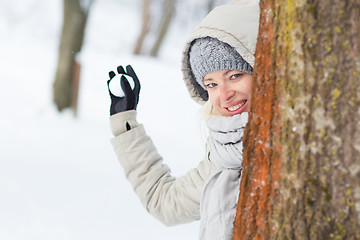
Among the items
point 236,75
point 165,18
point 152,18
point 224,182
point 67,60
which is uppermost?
point 152,18

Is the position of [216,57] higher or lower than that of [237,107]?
higher

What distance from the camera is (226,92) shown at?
1.65 metres

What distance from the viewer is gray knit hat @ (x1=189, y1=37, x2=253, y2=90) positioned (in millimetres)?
1650

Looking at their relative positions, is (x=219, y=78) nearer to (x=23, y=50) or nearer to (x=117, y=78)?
(x=117, y=78)

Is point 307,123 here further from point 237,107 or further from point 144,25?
point 144,25

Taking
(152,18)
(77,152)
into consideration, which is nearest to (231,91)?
(77,152)

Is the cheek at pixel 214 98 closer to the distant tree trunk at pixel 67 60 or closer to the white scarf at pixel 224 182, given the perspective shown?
the white scarf at pixel 224 182

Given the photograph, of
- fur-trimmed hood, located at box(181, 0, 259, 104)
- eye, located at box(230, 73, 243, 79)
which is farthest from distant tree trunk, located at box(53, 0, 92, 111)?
eye, located at box(230, 73, 243, 79)

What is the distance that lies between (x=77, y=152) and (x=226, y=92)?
4213mm

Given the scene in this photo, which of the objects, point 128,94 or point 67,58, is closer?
point 128,94

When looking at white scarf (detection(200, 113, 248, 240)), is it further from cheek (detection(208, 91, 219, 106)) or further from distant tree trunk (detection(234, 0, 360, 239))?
distant tree trunk (detection(234, 0, 360, 239))

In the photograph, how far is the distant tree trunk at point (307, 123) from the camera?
0.95m

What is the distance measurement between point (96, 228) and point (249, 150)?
2717 millimetres

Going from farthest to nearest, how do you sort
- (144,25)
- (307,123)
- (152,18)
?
1. (152,18)
2. (144,25)
3. (307,123)
